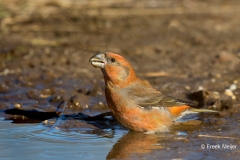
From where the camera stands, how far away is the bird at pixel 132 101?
6191 mm

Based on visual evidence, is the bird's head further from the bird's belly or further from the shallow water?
the shallow water

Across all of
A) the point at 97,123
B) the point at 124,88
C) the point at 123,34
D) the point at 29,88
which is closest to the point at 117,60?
the point at 124,88

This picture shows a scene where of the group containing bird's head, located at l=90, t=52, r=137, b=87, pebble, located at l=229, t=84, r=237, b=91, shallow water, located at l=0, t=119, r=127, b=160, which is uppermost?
bird's head, located at l=90, t=52, r=137, b=87

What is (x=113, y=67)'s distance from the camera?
6.26m

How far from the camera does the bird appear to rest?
619 centimetres

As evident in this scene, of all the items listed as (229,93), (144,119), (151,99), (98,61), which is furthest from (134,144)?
(229,93)

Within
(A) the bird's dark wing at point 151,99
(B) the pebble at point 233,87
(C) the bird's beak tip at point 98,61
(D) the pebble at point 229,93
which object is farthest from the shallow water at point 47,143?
(B) the pebble at point 233,87

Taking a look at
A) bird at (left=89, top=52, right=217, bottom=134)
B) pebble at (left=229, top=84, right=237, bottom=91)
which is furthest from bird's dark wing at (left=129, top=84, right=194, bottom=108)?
pebble at (left=229, top=84, right=237, bottom=91)

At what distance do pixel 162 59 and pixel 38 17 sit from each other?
2781mm

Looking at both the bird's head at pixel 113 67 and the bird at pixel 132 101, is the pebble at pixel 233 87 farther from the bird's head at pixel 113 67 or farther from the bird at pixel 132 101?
the bird's head at pixel 113 67

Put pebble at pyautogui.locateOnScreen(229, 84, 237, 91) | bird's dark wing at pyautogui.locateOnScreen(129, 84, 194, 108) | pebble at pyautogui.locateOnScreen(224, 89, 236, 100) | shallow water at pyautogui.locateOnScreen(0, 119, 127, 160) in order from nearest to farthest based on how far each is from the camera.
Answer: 1. shallow water at pyautogui.locateOnScreen(0, 119, 127, 160)
2. bird's dark wing at pyautogui.locateOnScreen(129, 84, 194, 108)
3. pebble at pyautogui.locateOnScreen(224, 89, 236, 100)
4. pebble at pyautogui.locateOnScreen(229, 84, 237, 91)

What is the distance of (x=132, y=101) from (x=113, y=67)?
1.38 feet

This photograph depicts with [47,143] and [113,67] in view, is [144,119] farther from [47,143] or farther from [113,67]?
[47,143]

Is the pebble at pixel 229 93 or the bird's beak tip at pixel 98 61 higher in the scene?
the bird's beak tip at pixel 98 61
